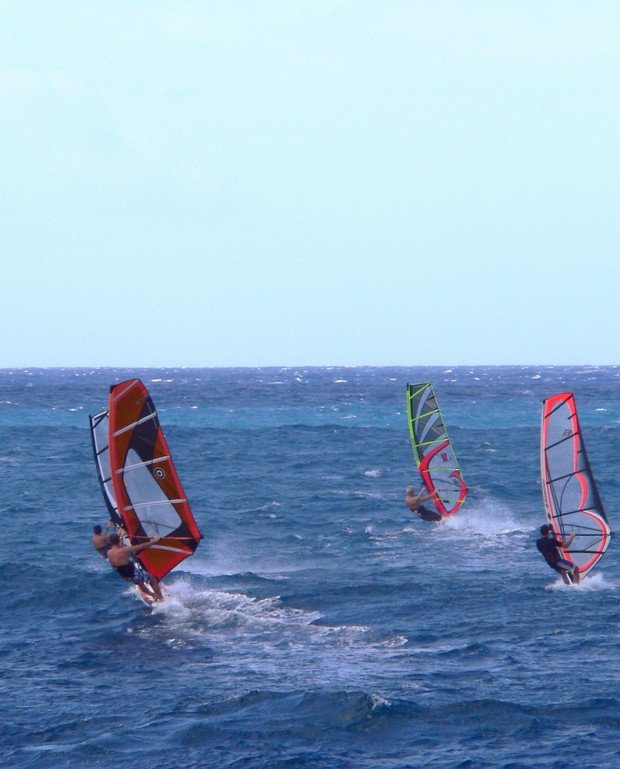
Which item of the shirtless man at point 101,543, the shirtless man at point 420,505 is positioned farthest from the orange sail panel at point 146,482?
the shirtless man at point 420,505

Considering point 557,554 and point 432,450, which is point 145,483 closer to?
point 557,554

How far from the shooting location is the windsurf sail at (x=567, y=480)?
1812cm

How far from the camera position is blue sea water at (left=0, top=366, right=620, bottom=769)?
11.0 metres

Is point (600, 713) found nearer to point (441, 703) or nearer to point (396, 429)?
point (441, 703)

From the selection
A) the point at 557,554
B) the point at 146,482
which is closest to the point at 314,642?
the point at 146,482

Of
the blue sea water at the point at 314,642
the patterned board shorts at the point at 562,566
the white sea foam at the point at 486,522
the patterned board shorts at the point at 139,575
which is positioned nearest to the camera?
the blue sea water at the point at 314,642

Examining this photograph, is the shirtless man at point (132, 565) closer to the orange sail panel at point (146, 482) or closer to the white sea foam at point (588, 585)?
the orange sail panel at point (146, 482)

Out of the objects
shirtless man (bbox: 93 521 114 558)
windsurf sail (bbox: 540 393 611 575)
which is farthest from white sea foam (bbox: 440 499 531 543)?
shirtless man (bbox: 93 521 114 558)

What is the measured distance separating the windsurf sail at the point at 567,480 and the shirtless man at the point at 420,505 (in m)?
5.95

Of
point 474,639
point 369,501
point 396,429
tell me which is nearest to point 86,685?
point 474,639

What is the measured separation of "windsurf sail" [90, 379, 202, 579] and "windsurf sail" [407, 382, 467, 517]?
10.2 meters

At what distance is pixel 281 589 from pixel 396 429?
1513 inches

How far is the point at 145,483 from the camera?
644 inches

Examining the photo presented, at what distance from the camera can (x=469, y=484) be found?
105 ft
